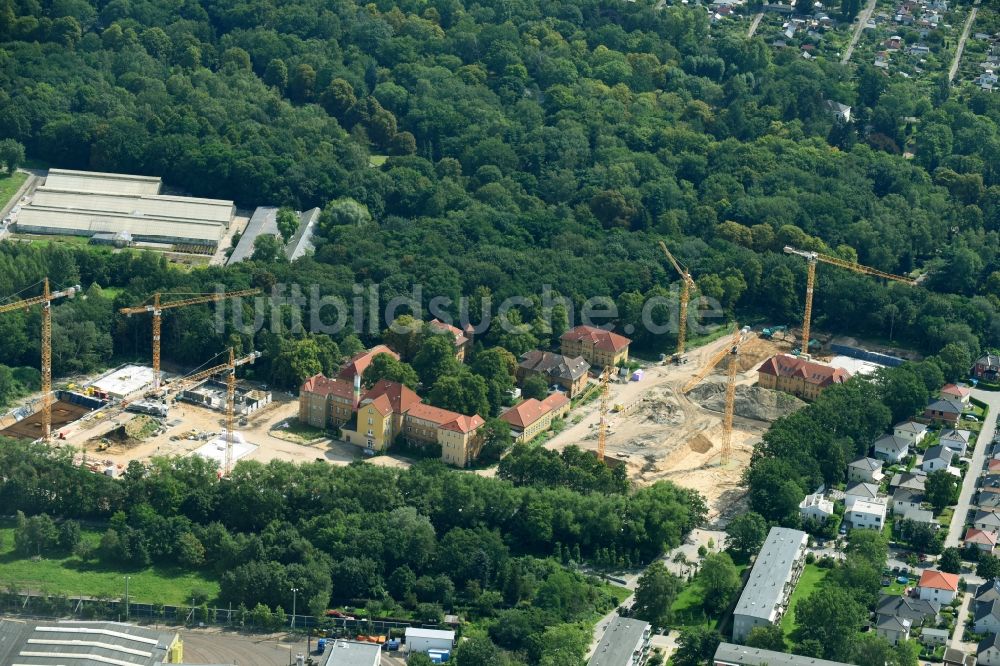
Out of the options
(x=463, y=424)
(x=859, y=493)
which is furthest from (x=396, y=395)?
(x=859, y=493)

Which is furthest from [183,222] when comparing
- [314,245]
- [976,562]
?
[976,562]

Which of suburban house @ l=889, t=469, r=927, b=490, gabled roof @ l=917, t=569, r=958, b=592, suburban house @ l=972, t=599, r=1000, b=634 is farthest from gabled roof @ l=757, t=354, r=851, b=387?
suburban house @ l=972, t=599, r=1000, b=634

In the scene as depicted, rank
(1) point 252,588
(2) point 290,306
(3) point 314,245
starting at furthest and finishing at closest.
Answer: (3) point 314,245
(2) point 290,306
(1) point 252,588

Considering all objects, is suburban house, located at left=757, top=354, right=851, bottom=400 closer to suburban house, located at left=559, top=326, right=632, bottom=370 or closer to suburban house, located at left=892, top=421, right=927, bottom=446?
suburban house, located at left=892, top=421, right=927, bottom=446

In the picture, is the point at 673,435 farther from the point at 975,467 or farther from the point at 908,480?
the point at 975,467

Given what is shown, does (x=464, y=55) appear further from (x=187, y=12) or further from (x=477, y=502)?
(x=477, y=502)

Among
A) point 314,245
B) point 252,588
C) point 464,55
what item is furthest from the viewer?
point 464,55
